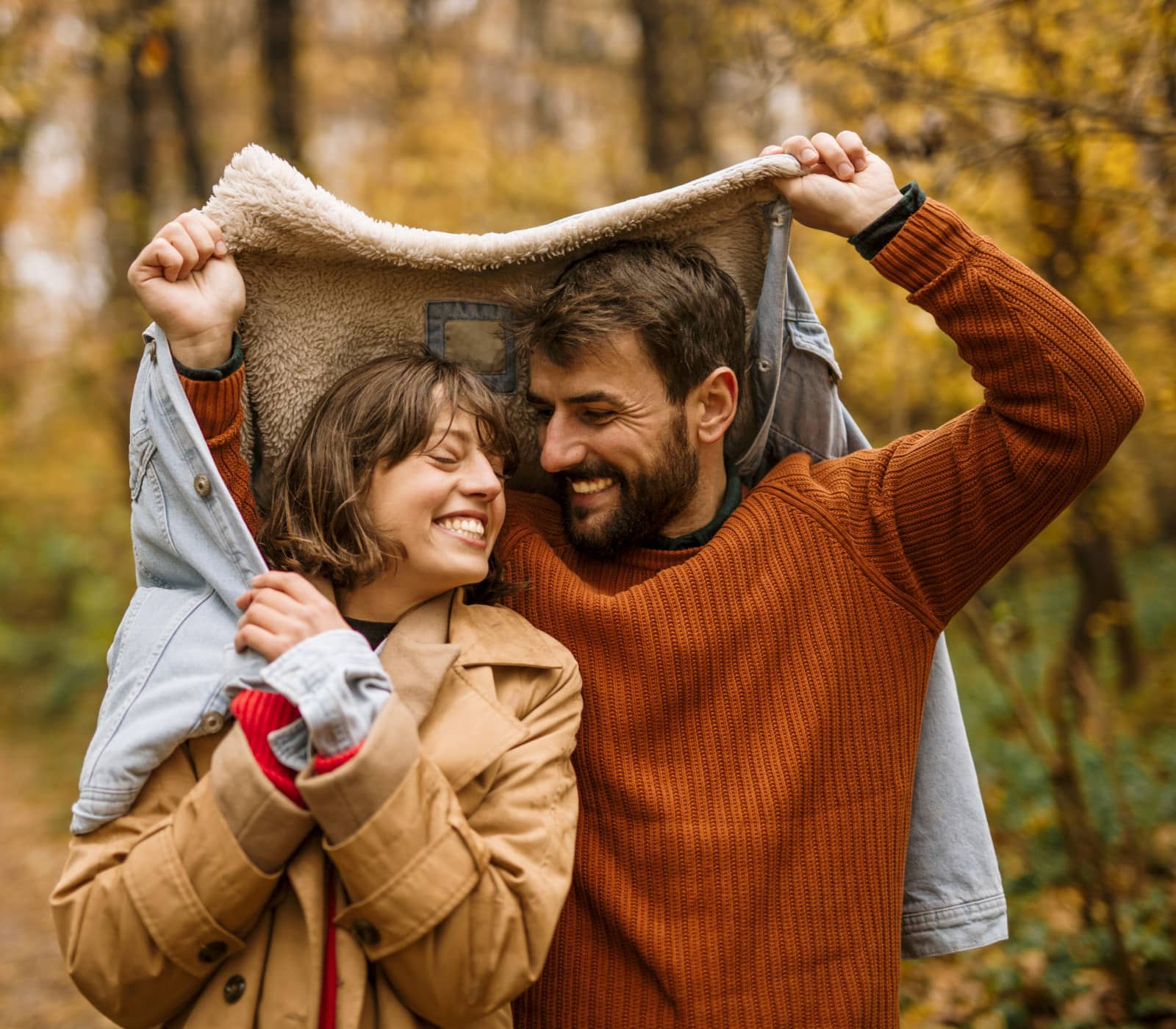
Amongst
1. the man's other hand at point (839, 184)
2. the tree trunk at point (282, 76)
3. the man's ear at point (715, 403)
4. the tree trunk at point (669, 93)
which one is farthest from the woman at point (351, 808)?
the tree trunk at point (669, 93)

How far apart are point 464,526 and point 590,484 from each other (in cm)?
47

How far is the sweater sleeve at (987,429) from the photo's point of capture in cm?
221

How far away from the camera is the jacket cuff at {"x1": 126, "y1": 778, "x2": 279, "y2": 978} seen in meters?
1.75

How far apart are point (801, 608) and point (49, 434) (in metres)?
13.8

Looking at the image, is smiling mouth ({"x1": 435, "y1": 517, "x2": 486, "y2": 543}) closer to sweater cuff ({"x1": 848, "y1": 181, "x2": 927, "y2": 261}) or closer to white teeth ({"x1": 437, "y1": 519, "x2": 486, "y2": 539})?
white teeth ({"x1": 437, "y1": 519, "x2": 486, "y2": 539})

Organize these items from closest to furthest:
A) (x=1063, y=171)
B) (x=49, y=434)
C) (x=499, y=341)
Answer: (x=499, y=341)
(x=1063, y=171)
(x=49, y=434)

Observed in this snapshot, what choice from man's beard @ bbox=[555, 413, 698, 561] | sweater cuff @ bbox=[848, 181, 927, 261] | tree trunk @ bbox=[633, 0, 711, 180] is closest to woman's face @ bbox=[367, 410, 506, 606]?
man's beard @ bbox=[555, 413, 698, 561]

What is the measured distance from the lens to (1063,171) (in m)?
4.65

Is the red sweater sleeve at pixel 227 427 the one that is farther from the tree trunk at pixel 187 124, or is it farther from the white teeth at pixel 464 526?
the tree trunk at pixel 187 124

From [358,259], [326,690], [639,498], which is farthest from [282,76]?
[326,690]

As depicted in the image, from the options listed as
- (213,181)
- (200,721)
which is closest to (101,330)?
(213,181)

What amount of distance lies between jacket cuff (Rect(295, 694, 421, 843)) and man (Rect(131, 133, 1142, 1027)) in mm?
639

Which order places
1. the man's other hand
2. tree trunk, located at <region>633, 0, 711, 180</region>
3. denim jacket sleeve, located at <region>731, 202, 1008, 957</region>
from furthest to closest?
1. tree trunk, located at <region>633, 0, 711, 180</region>
2. denim jacket sleeve, located at <region>731, 202, 1008, 957</region>
3. the man's other hand

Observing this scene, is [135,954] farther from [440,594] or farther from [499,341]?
[499,341]
